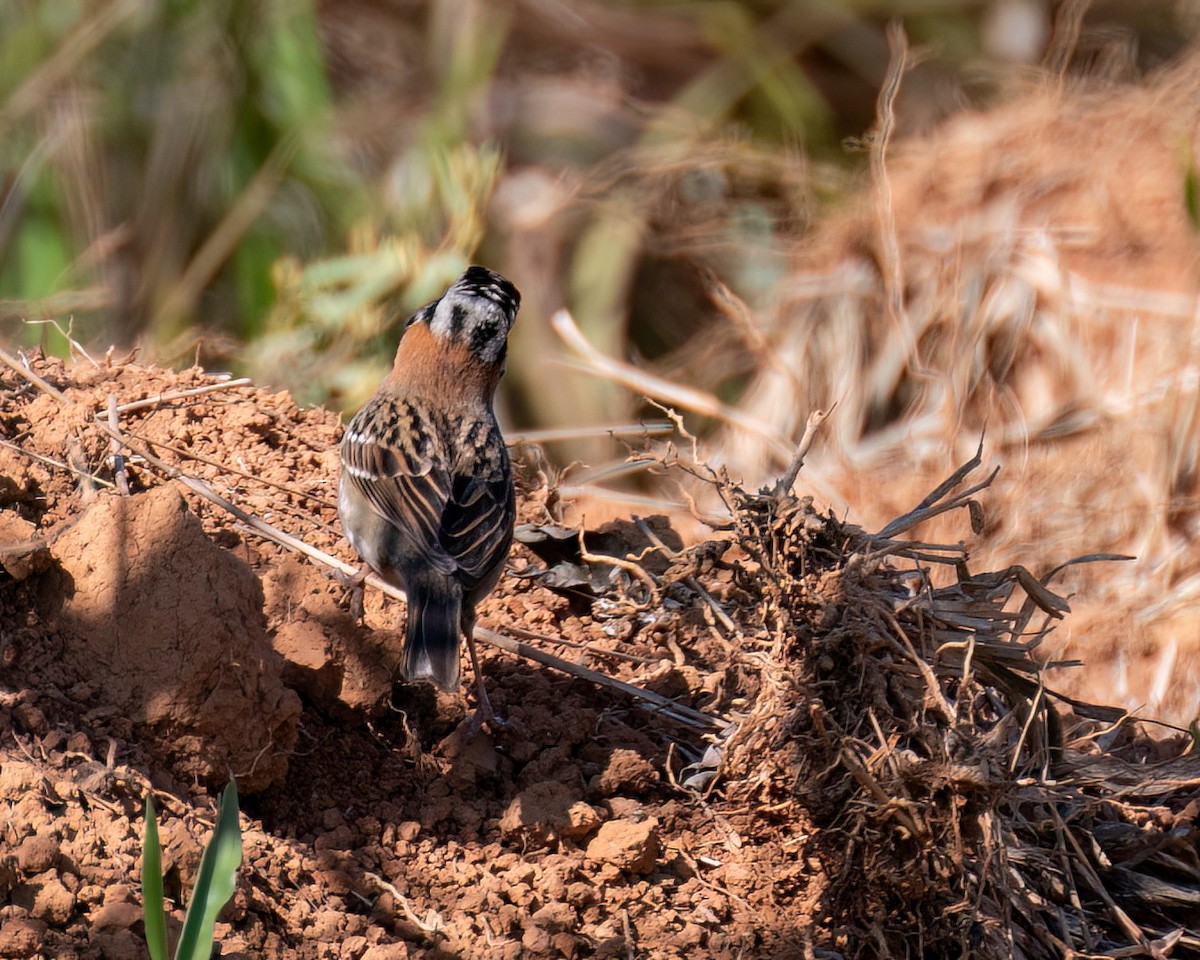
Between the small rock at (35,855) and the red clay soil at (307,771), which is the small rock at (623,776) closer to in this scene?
the red clay soil at (307,771)

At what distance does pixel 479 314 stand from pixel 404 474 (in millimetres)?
787

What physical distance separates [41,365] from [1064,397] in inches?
187

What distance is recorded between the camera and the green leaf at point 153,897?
2.65 metres

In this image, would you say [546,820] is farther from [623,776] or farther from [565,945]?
[565,945]

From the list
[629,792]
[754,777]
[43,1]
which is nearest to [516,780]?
[629,792]

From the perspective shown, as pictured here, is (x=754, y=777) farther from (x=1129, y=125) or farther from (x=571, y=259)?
(x=571, y=259)

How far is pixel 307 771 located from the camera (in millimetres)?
3746

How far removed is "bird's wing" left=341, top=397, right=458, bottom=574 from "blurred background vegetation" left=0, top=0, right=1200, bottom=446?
1.91 m

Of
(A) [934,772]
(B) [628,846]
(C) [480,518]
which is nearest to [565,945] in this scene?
(B) [628,846]

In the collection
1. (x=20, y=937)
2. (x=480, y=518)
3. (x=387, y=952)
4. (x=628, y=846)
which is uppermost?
(x=480, y=518)

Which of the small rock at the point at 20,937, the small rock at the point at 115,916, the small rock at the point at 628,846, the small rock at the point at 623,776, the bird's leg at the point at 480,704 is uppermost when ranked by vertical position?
the bird's leg at the point at 480,704

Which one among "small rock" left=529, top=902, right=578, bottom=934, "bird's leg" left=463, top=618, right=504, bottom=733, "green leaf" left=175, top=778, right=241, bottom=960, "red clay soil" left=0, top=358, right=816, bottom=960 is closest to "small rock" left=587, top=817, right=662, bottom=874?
"red clay soil" left=0, top=358, right=816, bottom=960

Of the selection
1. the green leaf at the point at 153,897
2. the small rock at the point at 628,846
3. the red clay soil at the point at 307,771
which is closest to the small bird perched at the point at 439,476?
the red clay soil at the point at 307,771

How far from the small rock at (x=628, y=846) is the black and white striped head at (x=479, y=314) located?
6.54ft
